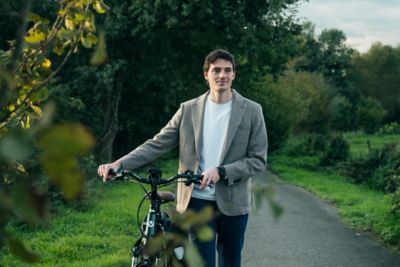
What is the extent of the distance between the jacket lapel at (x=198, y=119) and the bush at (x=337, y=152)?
74.4 ft

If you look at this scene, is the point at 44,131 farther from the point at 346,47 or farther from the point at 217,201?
the point at 346,47

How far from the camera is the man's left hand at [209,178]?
13.5 ft

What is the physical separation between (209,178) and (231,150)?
0.58 m

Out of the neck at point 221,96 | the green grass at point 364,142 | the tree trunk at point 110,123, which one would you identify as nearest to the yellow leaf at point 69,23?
the neck at point 221,96

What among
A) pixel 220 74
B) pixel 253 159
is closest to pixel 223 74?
pixel 220 74

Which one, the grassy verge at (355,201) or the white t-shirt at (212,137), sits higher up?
the white t-shirt at (212,137)

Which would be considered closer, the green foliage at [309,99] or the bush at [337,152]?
the bush at [337,152]

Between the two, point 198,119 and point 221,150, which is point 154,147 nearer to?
point 198,119

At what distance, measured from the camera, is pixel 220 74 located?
4.59 m

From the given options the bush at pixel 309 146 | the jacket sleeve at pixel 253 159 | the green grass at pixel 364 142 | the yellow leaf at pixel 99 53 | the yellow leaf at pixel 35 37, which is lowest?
the green grass at pixel 364 142

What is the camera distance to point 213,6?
17.1 meters

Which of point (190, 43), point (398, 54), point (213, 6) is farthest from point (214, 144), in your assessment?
point (398, 54)

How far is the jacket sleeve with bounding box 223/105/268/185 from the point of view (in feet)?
14.6

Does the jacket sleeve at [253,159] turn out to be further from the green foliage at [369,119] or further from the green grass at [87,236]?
the green foliage at [369,119]
